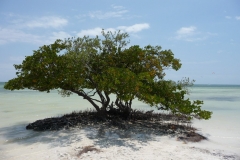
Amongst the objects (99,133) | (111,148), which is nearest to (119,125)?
(99,133)

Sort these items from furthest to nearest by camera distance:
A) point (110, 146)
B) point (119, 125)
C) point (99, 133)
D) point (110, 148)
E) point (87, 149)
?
point (119, 125) < point (99, 133) < point (110, 146) < point (110, 148) < point (87, 149)

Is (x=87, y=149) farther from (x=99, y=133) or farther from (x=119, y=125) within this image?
(x=119, y=125)

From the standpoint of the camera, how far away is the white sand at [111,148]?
19.9 ft

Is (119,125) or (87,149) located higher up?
(119,125)

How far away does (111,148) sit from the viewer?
6.57 m

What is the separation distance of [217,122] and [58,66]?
27.5 feet

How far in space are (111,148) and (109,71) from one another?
2.57m

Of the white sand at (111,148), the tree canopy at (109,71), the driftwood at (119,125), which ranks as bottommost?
the white sand at (111,148)

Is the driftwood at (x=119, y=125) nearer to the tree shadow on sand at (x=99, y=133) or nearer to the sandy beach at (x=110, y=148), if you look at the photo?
the tree shadow on sand at (x=99, y=133)

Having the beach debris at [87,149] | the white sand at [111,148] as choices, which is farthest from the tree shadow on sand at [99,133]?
the beach debris at [87,149]

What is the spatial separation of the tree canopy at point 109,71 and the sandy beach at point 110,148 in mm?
1282

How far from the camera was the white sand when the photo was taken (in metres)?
6.06

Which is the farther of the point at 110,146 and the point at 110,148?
the point at 110,146

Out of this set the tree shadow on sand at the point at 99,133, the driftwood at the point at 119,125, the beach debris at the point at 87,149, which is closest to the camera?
the beach debris at the point at 87,149
